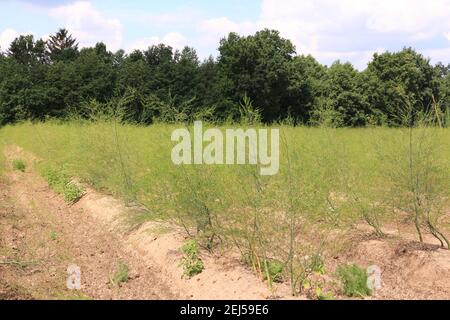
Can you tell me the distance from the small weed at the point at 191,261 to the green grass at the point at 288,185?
1.30 feet

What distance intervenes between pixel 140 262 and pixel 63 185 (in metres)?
7.10

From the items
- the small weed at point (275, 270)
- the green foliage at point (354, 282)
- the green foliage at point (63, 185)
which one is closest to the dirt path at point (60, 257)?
the green foliage at point (63, 185)

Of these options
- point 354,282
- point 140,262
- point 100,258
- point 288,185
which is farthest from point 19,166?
point 354,282

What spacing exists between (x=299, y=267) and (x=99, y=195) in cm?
812

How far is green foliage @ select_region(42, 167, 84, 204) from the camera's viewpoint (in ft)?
44.5

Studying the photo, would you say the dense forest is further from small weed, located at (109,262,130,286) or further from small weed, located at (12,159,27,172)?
small weed, located at (109,262,130,286)

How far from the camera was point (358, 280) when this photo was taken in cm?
641

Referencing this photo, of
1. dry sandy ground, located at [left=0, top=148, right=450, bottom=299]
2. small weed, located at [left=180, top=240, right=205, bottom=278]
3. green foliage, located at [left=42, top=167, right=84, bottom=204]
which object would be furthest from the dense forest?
small weed, located at [left=180, top=240, right=205, bottom=278]

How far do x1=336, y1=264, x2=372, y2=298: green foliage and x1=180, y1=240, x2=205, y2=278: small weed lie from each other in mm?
2057

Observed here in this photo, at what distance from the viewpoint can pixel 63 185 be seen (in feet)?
48.1

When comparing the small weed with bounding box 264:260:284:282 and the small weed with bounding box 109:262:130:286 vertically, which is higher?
the small weed with bounding box 264:260:284:282

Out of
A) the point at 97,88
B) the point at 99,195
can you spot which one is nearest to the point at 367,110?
the point at 97,88

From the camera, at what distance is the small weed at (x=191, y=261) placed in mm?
7215

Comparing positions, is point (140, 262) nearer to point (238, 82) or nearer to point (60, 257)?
point (60, 257)
